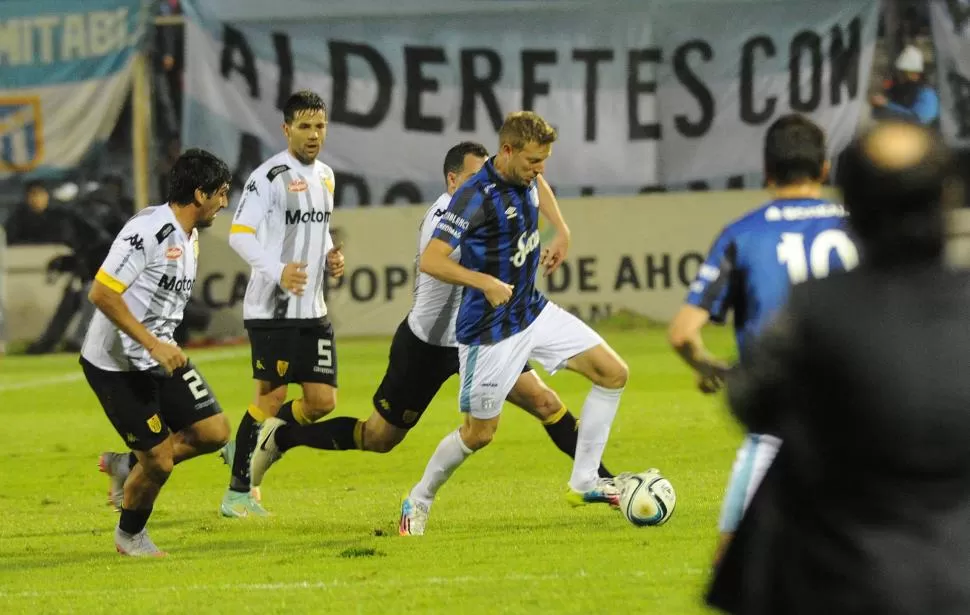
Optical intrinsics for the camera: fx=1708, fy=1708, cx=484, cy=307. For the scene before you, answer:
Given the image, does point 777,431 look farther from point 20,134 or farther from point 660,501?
point 20,134

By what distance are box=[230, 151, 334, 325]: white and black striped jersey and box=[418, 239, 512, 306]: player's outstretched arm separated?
1.84m

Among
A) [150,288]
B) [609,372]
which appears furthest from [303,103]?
[609,372]

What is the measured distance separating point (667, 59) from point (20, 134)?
27.6 ft

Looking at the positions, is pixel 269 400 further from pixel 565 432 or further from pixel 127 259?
pixel 127 259

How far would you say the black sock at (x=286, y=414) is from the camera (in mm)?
9139

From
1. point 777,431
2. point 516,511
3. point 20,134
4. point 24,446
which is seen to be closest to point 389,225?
point 20,134

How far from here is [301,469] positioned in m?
11.2

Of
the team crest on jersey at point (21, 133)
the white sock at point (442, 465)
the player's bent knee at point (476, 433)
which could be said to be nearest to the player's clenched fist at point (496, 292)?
the player's bent knee at point (476, 433)

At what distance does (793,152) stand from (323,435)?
4.51m

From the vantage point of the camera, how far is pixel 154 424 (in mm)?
7688

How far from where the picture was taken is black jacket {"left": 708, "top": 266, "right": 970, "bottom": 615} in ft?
9.49

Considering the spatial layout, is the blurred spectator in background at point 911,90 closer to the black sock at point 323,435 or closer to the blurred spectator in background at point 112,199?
the blurred spectator in background at point 112,199

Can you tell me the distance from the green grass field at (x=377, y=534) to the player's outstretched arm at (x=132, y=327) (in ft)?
2.94

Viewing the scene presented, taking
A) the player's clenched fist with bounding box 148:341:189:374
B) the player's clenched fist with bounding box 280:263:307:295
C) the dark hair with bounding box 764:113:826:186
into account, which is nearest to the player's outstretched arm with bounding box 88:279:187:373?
the player's clenched fist with bounding box 148:341:189:374
